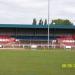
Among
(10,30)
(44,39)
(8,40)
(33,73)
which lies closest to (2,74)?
(33,73)

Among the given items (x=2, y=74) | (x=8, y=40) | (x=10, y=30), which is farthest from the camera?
(x=10, y=30)

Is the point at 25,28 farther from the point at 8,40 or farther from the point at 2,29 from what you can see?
the point at 8,40

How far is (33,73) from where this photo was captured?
669 inches

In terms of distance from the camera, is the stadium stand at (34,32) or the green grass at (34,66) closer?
the green grass at (34,66)

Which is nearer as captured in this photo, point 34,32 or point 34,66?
point 34,66

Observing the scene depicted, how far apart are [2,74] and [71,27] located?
72.0 meters

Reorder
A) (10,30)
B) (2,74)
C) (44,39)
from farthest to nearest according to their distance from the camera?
1. (10,30)
2. (44,39)
3. (2,74)

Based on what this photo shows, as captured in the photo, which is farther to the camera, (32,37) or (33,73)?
(32,37)

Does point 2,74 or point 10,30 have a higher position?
point 10,30

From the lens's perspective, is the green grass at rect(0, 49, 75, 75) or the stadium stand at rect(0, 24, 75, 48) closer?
the green grass at rect(0, 49, 75, 75)

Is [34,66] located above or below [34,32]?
below

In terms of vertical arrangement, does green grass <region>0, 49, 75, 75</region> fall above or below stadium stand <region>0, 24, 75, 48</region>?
below

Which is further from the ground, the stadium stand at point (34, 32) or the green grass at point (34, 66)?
the stadium stand at point (34, 32)

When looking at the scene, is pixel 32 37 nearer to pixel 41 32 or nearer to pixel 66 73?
pixel 41 32
